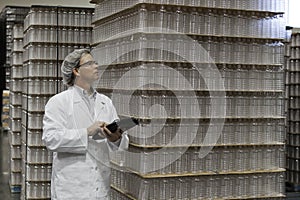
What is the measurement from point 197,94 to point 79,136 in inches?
60.5

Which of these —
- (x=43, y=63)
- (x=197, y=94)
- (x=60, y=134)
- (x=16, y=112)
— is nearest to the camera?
(x=60, y=134)

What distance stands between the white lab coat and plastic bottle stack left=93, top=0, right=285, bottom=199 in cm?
75

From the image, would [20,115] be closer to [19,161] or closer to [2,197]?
[19,161]

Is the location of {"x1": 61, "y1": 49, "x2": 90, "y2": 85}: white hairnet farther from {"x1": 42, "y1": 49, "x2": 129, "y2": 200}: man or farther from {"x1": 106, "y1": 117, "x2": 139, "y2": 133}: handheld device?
{"x1": 106, "y1": 117, "x2": 139, "y2": 133}: handheld device

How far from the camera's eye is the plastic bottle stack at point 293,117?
8844 mm

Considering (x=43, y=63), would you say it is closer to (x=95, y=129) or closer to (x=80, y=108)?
(x=80, y=108)

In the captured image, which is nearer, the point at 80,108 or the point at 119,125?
the point at 119,125

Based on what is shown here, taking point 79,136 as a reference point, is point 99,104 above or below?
above

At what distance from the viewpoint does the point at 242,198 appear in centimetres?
513

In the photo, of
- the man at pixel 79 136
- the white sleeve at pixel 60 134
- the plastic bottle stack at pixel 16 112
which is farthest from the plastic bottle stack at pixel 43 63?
the white sleeve at pixel 60 134

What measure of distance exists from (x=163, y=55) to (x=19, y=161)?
5276 millimetres

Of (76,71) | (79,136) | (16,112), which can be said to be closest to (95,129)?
(79,136)

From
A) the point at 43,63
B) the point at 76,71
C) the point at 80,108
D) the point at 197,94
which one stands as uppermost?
the point at 43,63

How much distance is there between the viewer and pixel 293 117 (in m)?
9.03
